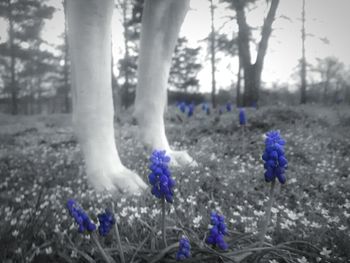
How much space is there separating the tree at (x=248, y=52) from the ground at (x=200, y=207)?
6.24 m

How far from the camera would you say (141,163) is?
3.89 m

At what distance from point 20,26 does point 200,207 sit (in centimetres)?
3405

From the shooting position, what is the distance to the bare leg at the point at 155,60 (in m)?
2.95

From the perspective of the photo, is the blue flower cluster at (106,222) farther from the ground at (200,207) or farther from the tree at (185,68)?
the tree at (185,68)

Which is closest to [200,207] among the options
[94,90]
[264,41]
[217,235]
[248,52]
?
[217,235]

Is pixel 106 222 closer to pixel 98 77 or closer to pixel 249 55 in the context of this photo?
pixel 98 77

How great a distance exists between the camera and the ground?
1.56m

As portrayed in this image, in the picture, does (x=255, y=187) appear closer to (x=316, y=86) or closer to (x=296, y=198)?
(x=296, y=198)

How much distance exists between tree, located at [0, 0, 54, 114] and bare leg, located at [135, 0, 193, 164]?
27199 millimetres

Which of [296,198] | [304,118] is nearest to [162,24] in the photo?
[296,198]

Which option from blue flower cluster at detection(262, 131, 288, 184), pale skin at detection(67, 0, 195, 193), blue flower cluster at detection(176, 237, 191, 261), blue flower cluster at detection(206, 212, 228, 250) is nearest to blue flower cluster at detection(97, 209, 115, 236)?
blue flower cluster at detection(176, 237, 191, 261)

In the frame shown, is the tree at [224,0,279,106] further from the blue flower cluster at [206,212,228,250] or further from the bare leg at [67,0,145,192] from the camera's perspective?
the blue flower cluster at [206,212,228,250]

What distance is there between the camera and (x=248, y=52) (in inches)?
636

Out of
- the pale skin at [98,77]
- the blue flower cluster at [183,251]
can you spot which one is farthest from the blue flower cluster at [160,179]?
the pale skin at [98,77]
